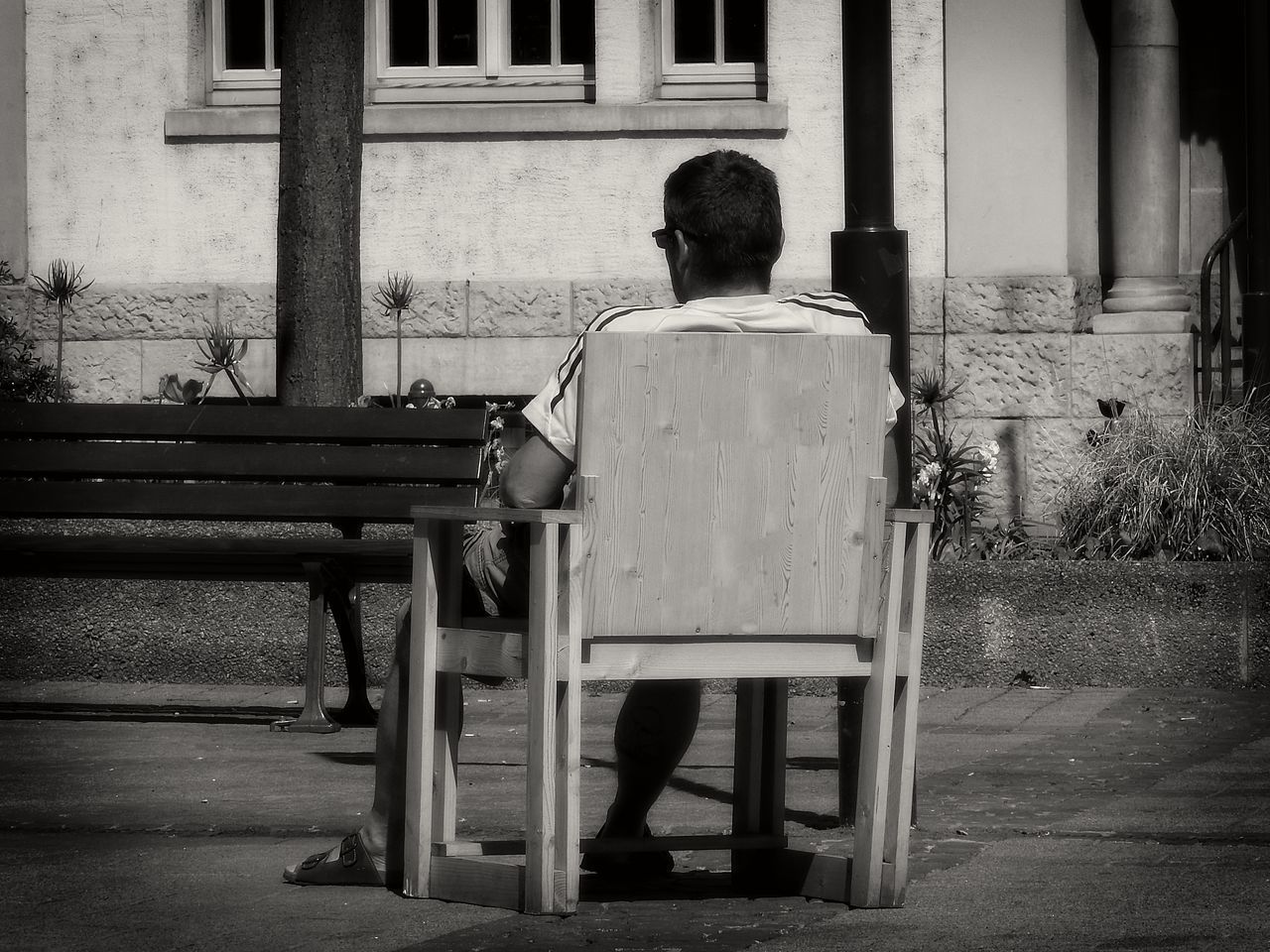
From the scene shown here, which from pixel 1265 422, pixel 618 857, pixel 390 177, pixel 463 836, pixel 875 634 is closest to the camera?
pixel 875 634

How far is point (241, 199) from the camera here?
11547 millimetres

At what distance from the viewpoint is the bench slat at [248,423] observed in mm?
6836

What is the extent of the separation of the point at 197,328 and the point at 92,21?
1871mm

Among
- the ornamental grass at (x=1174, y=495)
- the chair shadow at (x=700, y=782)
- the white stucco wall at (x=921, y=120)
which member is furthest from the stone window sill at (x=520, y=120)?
the chair shadow at (x=700, y=782)

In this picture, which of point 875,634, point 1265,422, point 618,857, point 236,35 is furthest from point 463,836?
point 236,35

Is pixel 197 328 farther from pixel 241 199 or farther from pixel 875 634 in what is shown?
pixel 875 634

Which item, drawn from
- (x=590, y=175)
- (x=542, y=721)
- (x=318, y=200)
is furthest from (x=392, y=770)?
(x=590, y=175)

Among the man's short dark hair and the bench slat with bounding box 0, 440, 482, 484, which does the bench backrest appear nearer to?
the bench slat with bounding box 0, 440, 482, 484

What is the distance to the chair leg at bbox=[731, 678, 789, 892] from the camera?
436 centimetres

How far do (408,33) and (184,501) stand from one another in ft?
18.2

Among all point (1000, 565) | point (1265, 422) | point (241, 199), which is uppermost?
point (241, 199)

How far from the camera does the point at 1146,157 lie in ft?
36.9

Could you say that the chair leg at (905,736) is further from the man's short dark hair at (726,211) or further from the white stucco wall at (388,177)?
the white stucco wall at (388,177)

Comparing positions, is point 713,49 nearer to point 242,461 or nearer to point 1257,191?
point 1257,191
